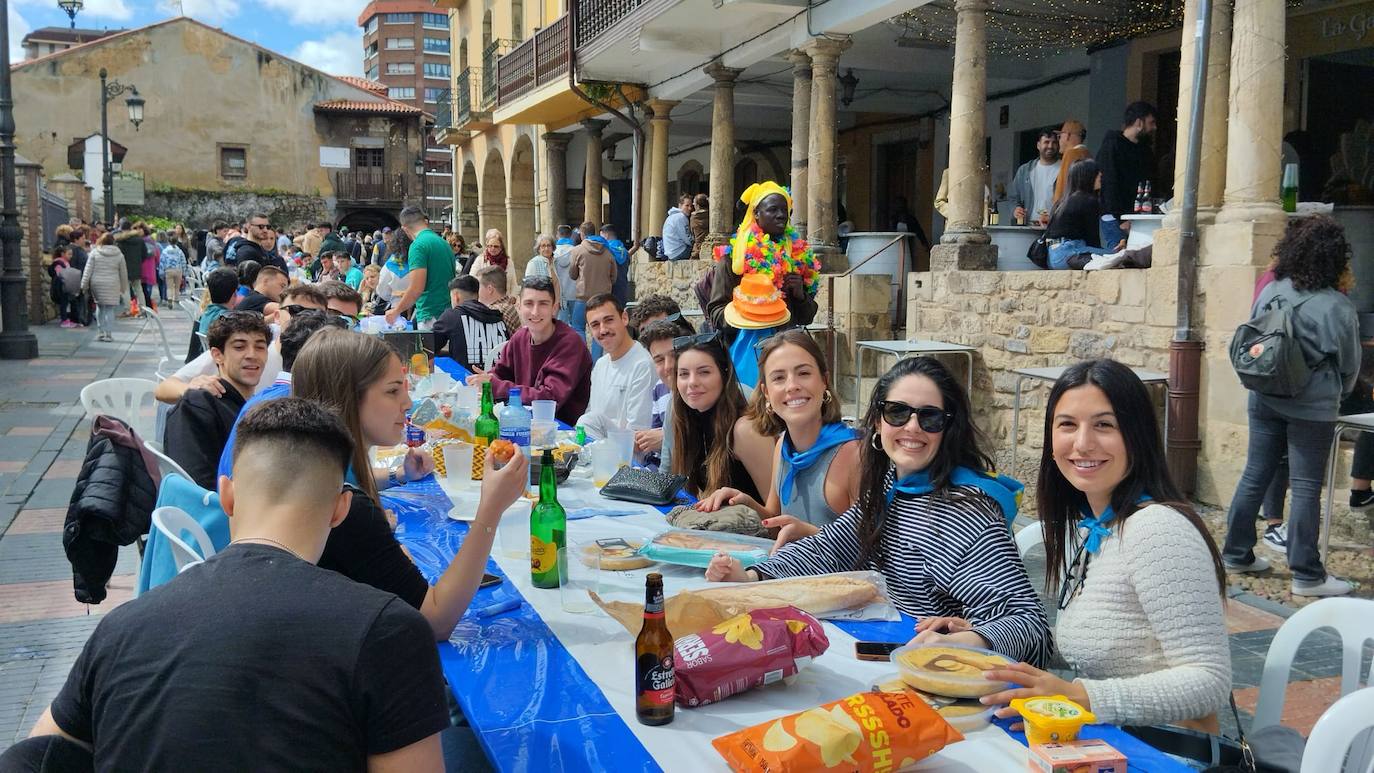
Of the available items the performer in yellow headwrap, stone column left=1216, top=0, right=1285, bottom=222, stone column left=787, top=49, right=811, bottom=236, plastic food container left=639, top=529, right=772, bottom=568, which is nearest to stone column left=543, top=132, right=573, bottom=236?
stone column left=787, top=49, right=811, bottom=236

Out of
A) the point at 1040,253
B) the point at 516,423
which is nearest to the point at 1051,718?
the point at 516,423

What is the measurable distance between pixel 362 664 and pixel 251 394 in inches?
119

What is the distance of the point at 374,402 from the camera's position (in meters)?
2.79

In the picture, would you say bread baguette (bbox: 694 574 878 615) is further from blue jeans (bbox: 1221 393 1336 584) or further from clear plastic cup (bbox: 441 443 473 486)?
blue jeans (bbox: 1221 393 1336 584)

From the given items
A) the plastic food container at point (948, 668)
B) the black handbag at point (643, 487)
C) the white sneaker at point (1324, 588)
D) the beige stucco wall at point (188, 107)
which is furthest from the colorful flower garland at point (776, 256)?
the beige stucco wall at point (188, 107)

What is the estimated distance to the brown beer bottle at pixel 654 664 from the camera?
5.60 feet

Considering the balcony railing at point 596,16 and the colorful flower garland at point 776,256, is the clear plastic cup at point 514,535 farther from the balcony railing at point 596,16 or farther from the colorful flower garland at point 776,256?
the balcony railing at point 596,16

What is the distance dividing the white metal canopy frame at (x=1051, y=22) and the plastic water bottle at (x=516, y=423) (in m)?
6.04

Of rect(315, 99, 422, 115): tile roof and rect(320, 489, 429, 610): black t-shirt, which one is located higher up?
rect(315, 99, 422, 115): tile roof

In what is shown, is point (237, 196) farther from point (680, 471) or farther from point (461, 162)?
point (680, 471)

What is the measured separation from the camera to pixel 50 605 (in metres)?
4.45

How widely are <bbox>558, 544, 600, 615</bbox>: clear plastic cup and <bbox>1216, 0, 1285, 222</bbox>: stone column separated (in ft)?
15.8

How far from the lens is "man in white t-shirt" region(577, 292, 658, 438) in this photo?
4.84 metres

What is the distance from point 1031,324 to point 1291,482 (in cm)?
261
